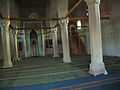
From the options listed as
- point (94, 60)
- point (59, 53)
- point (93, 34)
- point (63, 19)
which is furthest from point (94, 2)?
point (59, 53)

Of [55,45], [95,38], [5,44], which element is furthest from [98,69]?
[55,45]

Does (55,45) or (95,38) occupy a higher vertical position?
(95,38)

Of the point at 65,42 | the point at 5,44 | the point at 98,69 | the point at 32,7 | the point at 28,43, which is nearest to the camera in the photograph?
the point at 98,69

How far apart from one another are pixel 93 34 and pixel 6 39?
712 cm

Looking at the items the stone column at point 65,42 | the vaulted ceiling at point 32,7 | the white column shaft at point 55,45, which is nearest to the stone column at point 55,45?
the white column shaft at point 55,45

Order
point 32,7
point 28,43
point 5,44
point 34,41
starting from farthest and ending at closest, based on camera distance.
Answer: point 34,41, point 28,43, point 32,7, point 5,44

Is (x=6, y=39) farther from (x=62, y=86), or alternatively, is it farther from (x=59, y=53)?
(x=59, y=53)

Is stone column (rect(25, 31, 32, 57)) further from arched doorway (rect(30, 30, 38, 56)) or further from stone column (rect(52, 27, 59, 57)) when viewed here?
stone column (rect(52, 27, 59, 57))

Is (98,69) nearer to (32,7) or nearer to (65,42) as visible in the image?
(65,42)

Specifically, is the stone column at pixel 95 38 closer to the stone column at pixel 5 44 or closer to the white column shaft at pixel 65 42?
the white column shaft at pixel 65 42

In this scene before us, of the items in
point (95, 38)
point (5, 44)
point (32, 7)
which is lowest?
point (5, 44)

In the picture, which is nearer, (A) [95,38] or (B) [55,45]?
(A) [95,38]

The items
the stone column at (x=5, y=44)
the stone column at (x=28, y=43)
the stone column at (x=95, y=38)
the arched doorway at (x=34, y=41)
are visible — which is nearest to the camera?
the stone column at (x=95, y=38)

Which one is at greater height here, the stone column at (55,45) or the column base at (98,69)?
the stone column at (55,45)
